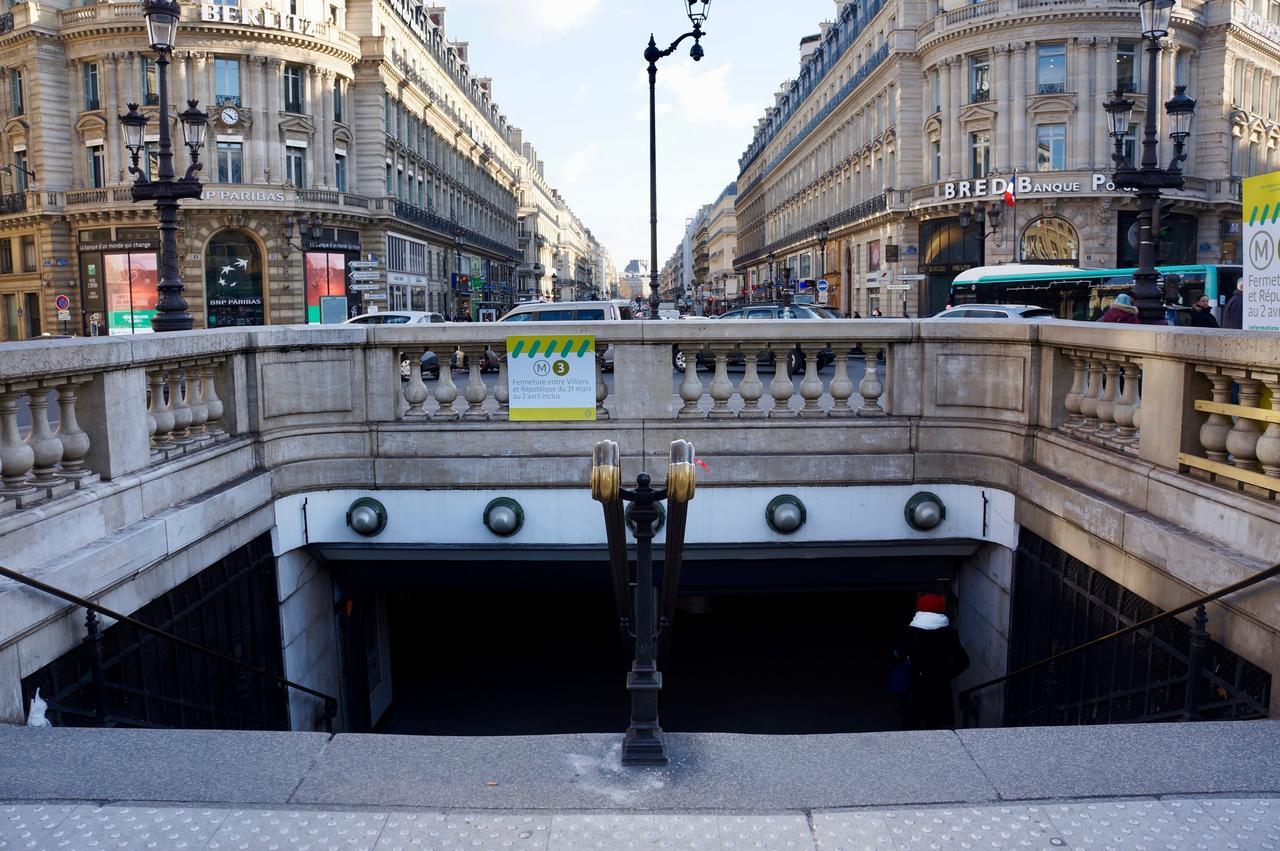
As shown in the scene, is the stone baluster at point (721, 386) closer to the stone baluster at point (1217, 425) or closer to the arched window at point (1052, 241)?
the stone baluster at point (1217, 425)

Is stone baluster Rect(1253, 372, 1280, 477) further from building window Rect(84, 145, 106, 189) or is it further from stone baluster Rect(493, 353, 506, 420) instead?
building window Rect(84, 145, 106, 189)

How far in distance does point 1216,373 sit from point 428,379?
14029 millimetres

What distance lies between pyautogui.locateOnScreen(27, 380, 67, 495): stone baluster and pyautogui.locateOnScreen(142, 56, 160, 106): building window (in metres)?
48.7

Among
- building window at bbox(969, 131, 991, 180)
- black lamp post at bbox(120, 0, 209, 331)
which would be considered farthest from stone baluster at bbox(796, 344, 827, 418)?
building window at bbox(969, 131, 991, 180)

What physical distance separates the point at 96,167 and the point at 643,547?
177ft

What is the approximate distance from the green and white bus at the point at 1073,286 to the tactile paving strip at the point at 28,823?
33554 millimetres

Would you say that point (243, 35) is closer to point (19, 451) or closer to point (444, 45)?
point (444, 45)

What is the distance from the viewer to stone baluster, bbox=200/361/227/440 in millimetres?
7500

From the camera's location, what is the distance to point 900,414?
27.0ft

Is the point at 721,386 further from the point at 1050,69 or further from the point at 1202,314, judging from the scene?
the point at 1050,69

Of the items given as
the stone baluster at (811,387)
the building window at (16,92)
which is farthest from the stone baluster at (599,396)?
the building window at (16,92)

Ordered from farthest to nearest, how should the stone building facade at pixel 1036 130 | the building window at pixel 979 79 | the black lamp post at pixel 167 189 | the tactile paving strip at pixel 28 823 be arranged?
the building window at pixel 979 79, the stone building facade at pixel 1036 130, the black lamp post at pixel 167 189, the tactile paving strip at pixel 28 823

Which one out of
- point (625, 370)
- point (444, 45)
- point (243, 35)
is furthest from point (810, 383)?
point (444, 45)

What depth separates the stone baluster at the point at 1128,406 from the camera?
255 inches
